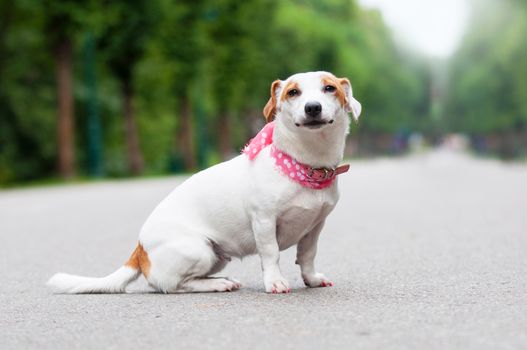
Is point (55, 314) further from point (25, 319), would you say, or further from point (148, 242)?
point (148, 242)

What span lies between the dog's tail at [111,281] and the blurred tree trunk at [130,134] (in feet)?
95.6

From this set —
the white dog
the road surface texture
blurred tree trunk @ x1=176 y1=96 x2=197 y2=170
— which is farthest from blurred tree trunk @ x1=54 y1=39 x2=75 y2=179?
the white dog

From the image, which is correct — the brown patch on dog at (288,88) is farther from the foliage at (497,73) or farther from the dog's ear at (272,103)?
the foliage at (497,73)

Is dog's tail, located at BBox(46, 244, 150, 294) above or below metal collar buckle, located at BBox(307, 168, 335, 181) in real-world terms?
below

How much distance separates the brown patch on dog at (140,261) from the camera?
5.36 m

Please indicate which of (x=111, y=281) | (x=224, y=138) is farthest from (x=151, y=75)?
(x=111, y=281)

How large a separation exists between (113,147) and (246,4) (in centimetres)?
996

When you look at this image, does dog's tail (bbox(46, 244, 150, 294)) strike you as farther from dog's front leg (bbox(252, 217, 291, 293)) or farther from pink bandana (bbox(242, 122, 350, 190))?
pink bandana (bbox(242, 122, 350, 190))

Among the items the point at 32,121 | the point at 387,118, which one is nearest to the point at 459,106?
the point at 387,118

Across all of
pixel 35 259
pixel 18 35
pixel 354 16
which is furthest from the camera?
pixel 354 16

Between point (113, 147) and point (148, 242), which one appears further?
point (113, 147)

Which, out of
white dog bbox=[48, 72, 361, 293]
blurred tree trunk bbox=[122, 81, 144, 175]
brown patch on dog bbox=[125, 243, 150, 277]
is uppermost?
white dog bbox=[48, 72, 361, 293]

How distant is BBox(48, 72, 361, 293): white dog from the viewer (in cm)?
503

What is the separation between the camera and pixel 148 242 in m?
5.32
